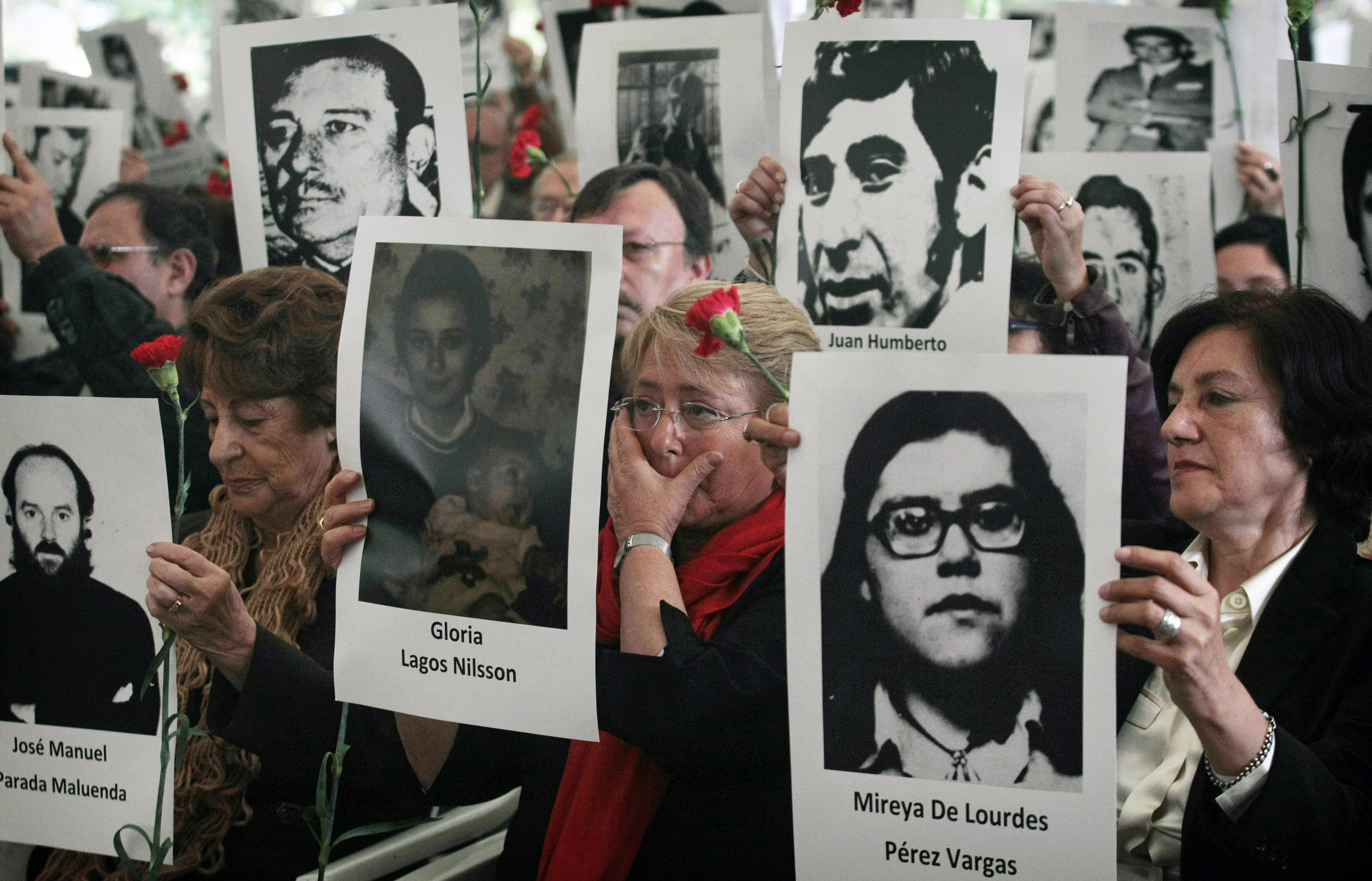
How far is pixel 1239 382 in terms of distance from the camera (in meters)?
1.73

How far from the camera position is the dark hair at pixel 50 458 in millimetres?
1715

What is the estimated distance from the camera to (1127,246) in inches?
102

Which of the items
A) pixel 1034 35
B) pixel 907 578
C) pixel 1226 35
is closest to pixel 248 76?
pixel 907 578

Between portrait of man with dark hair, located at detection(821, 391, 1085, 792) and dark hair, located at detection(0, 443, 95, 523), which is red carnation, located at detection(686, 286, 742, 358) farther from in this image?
dark hair, located at detection(0, 443, 95, 523)

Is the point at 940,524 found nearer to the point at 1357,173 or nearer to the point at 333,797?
the point at 333,797

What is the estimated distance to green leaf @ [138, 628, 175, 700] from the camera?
5.44 ft

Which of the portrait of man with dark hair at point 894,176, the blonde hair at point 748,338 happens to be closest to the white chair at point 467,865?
the blonde hair at point 748,338

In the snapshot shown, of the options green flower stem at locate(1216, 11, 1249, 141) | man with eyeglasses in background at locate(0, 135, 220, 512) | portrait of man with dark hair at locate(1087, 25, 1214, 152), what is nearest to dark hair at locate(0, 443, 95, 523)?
man with eyeglasses in background at locate(0, 135, 220, 512)

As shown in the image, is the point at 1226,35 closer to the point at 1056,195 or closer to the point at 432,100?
the point at 1056,195

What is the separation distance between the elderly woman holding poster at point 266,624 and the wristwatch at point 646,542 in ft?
1.67

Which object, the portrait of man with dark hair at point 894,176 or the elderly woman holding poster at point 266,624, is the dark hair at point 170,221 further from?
the portrait of man with dark hair at point 894,176

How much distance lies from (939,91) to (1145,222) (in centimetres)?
87

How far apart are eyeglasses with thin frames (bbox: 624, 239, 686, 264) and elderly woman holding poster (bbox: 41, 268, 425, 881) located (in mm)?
697

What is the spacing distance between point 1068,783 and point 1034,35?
452cm
